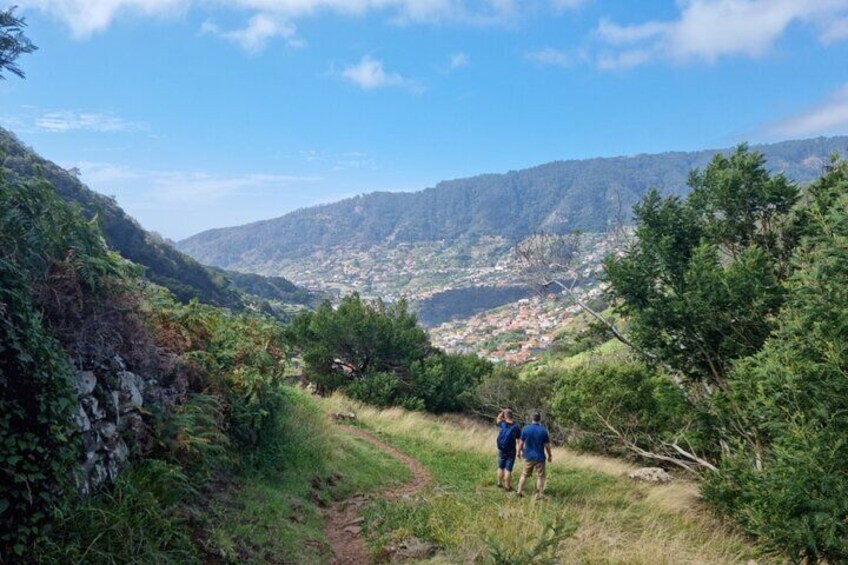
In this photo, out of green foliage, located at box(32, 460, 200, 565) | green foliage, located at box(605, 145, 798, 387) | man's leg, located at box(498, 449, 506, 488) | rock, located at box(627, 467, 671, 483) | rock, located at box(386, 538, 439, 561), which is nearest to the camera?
green foliage, located at box(32, 460, 200, 565)

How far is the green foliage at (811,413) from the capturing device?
7234mm

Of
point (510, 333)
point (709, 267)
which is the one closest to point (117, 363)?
point (709, 267)

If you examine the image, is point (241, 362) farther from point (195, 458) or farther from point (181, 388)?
point (195, 458)

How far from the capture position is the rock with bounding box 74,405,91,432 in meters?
4.81

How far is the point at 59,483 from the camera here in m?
4.34

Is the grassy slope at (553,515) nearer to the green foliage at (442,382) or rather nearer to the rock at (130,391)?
the rock at (130,391)

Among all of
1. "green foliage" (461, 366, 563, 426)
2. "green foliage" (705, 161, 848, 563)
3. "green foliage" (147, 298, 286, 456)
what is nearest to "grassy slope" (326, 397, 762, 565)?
"green foliage" (705, 161, 848, 563)

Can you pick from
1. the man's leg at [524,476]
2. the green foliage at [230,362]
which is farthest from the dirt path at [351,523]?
the man's leg at [524,476]

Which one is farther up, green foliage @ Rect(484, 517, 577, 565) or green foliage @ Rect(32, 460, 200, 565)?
green foliage @ Rect(32, 460, 200, 565)

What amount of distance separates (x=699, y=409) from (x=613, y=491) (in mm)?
2972

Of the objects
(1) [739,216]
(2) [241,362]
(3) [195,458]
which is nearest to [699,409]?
(1) [739,216]

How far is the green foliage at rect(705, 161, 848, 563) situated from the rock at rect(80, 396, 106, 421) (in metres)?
8.43

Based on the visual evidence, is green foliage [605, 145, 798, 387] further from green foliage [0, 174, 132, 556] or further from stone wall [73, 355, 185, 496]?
green foliage [0, 174, 132, 556]

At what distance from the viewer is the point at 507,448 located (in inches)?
429
